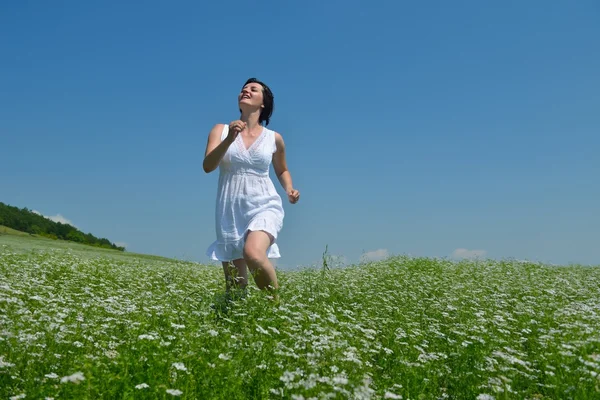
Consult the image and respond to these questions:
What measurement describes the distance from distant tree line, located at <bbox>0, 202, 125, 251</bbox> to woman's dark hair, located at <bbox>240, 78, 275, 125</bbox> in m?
19.7

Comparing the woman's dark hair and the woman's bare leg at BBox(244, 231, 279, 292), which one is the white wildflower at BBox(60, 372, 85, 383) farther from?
the woman's dark hair

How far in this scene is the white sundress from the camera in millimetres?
6664

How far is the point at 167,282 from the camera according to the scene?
1055cm

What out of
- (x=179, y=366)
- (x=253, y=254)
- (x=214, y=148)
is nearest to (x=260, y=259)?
(x=253, y=254)

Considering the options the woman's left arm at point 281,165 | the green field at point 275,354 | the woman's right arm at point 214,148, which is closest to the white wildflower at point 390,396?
the green field at point 275,354

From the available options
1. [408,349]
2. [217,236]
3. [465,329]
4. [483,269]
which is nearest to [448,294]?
[465,329]

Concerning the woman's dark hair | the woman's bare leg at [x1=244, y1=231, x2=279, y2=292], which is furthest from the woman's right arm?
the woman's bare leg at [x1=244, y1=231, x2=279, y2=292]

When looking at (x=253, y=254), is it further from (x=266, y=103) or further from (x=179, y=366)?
(x=179, y=366)

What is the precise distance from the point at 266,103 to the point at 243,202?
1.55m

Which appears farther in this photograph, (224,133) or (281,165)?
(281,165)

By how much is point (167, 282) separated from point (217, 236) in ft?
13.6

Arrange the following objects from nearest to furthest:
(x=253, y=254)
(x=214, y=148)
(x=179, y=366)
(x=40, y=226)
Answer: (x=179, y=366) → (x=253, y=254) → (x=214, y=148) → (x=40, y=226)

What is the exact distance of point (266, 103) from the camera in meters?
7.43

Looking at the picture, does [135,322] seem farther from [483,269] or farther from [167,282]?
[483,269]
